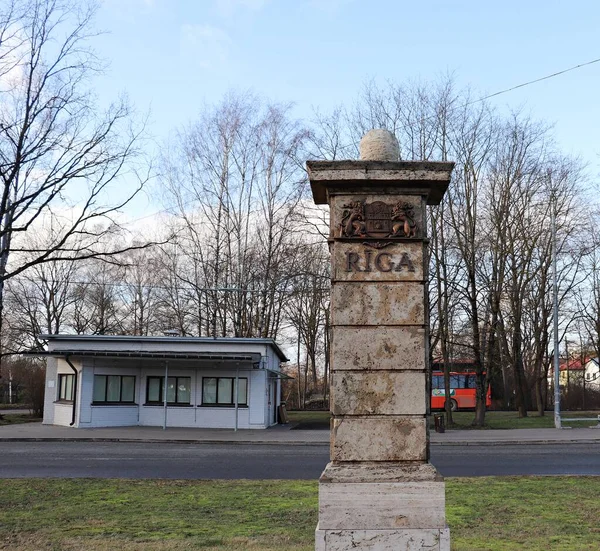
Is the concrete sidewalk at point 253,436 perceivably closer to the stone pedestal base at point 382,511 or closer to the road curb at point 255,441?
the road curb at point 255,441

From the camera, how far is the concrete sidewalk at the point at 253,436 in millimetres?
21797

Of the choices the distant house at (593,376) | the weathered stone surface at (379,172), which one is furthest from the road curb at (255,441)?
the distant house at (593,376)

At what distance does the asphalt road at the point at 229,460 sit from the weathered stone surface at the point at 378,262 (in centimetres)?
849

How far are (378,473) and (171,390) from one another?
77.5 ft

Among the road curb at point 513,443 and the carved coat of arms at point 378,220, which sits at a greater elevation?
the carved coat of arms at point 378,220

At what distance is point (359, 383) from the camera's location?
214 inches

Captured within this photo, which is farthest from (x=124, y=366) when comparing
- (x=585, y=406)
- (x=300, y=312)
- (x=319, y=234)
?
(x=585, y=406)

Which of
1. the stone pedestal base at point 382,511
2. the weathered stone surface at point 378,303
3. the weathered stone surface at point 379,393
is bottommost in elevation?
the stone pedestal base at point 382,511

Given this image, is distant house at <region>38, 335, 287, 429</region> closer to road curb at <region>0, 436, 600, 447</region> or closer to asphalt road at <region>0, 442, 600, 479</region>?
road curb at <region>0, 436, 600, 447</region>

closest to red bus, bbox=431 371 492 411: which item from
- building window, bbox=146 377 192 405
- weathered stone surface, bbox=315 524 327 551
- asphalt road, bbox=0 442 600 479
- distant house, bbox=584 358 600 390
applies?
distant house, bbox=584 358 600 390

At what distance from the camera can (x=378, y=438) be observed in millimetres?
5355

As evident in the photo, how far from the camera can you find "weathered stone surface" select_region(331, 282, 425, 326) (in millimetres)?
5488

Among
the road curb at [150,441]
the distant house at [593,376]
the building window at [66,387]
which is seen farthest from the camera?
the distant house at [593,376]

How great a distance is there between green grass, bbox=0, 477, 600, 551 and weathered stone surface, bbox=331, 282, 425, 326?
9.25 feet
